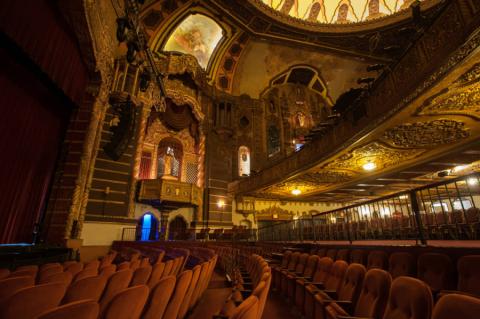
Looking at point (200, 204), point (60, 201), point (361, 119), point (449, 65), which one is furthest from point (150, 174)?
point (449, 65)

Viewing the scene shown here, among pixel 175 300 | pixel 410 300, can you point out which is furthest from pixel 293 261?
pixel 175 300

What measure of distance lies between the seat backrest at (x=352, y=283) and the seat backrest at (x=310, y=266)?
979 millimetres

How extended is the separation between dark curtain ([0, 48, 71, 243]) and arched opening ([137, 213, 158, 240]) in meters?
5.06

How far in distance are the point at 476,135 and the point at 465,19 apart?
4.29m

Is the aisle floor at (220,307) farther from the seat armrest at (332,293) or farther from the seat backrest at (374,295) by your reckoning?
the seat backrest at (374,295)

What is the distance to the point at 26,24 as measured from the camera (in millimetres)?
4688

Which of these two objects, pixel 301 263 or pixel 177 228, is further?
pixel 177 228

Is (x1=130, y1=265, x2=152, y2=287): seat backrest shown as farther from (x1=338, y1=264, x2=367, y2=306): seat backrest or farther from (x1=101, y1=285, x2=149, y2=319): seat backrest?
(x1=338, y1=264, x2=367, y2=306): seat backrest

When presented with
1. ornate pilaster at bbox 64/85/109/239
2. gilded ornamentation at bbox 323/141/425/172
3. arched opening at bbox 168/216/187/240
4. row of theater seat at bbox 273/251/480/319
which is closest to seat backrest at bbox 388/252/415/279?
row of theater seat at bbox 273/251/480/319

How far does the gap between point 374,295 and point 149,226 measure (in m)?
12.0

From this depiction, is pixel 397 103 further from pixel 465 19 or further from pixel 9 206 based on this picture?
pixel 9 206

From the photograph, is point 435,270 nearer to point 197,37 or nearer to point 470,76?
point 470,76

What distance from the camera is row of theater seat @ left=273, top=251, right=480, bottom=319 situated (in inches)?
57.3

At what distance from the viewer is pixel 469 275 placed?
2021 millimetres
